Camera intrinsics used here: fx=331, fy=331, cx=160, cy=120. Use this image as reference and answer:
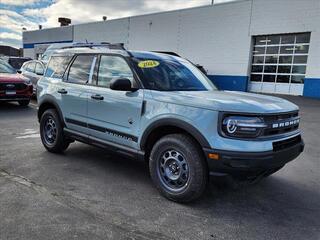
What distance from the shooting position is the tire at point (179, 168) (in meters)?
3.69

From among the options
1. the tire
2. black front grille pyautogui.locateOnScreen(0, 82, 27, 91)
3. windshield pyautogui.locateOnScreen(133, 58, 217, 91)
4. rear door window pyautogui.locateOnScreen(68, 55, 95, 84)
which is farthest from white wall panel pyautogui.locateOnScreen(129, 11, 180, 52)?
the tire

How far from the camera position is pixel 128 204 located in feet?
12.6

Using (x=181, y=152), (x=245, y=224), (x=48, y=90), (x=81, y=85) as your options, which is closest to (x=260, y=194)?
(x=245, y=224)

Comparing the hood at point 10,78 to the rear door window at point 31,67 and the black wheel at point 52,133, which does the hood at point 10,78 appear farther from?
the black wheel at point 52,133

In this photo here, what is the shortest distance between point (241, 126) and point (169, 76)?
5.03 ft

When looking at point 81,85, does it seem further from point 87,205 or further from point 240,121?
point 240,121

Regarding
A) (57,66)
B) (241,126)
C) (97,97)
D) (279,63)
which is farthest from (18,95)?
(279,63)

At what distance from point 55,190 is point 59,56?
272cm

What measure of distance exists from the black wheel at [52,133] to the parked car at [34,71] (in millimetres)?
7465

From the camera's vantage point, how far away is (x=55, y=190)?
13.7 ft

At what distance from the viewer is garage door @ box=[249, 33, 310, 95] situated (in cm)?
1838

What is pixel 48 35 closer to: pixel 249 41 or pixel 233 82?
pixel 233 82

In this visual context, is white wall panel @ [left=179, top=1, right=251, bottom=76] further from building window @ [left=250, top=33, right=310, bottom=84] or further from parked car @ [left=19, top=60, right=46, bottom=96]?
parked car @ [left=19, top=60, right=46, bottom=96]

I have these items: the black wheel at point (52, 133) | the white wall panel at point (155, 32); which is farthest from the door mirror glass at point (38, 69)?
the white wall panel at point (155, 32)
